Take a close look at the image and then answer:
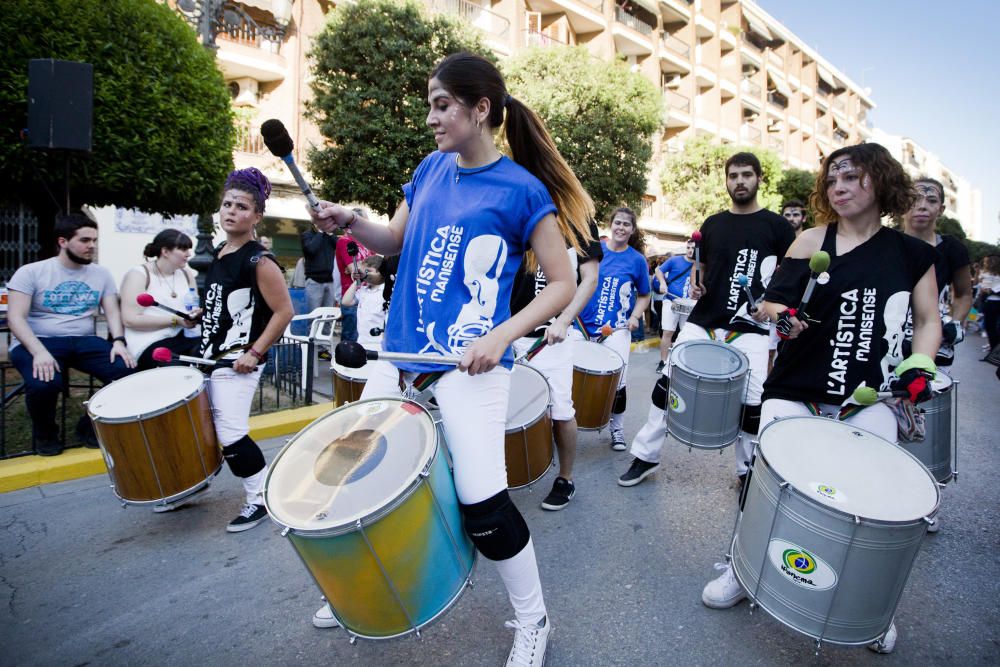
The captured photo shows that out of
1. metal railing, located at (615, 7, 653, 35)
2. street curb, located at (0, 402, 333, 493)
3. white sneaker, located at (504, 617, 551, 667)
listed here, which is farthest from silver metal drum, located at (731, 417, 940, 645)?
metal railing, located at (615, 7, 653, 35)

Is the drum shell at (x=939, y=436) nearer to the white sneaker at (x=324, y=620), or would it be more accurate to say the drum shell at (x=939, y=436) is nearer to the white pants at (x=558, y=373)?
the white pants at (x=558, y=373)

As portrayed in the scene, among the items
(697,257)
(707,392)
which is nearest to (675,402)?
(707,392)

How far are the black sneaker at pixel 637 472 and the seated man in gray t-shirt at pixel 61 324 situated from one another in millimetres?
4000

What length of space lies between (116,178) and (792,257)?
19.9 feet

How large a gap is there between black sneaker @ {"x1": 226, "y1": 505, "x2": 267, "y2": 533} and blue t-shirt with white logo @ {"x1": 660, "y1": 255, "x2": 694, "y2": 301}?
7.98m

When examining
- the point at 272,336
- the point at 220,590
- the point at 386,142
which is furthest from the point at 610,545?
the point at 386,142

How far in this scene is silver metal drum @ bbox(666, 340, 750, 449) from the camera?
3686mm

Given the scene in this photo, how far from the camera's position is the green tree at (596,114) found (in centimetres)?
1582

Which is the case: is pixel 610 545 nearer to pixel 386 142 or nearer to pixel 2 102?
pixel 2 102

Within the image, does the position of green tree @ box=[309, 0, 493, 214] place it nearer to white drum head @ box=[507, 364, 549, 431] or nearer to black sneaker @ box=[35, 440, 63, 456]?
black sneaker @ box=[35, 440, 63, 456]

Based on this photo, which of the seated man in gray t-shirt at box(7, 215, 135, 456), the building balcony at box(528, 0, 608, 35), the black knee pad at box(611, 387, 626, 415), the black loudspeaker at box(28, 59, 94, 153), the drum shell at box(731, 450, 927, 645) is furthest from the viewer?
the building balcony at box(528, 0, 608, 35)

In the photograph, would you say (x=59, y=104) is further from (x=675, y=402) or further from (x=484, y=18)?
(x=484, y=18)

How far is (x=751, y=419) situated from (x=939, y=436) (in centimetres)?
100

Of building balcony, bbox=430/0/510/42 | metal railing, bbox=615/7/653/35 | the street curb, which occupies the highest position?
metal railing, bbox=615/7/653/35
